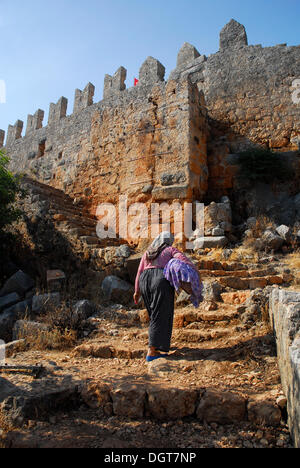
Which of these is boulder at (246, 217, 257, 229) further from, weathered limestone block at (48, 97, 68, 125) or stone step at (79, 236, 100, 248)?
weathered limestone block at (48, 97, 68, 125)

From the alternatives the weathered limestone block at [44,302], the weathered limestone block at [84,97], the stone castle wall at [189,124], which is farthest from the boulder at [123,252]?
the weathered limestone block at [84,97]

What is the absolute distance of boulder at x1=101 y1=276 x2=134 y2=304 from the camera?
558 cm

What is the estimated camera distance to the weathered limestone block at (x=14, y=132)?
15.8 meters

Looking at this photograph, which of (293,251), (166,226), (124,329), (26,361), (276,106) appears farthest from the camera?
(276,106)

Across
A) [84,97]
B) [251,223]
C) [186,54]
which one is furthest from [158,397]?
[84,97]

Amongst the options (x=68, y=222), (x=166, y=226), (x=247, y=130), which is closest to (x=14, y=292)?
(x=68, y=222)

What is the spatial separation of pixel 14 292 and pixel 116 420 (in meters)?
4.30

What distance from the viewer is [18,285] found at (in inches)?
242

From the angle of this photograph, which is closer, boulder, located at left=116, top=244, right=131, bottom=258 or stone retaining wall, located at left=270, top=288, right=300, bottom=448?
stone retaining wall, located at left=270, top=288, right=300, bottom=448

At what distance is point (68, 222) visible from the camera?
7.27m

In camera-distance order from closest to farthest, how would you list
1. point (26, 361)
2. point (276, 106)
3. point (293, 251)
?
point (26, 361)
point (293, 251)
point (276, 106)

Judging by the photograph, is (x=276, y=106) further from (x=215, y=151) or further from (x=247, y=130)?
→ (x=215, y=151)
